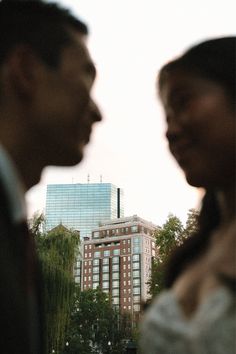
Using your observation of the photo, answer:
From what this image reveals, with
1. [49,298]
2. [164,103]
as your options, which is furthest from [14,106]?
[49,298]

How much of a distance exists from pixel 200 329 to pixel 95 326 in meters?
49.8

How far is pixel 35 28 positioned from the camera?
4.77 feet

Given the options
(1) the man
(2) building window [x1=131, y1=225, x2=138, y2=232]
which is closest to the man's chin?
(1) the man

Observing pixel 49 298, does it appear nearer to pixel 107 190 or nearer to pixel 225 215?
pixel 225 215

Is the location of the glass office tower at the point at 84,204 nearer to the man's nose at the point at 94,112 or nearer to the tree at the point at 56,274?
the tree at the point at 56,274

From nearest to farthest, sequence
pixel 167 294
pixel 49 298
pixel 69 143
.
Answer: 1. pixel 167 294
2. pixel 69 143
3. pixel 49 298

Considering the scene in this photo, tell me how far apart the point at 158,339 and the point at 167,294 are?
105 millimetres

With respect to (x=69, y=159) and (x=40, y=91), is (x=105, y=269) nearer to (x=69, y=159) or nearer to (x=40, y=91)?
(x=69, y=159)

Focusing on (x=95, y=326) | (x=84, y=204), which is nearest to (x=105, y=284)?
(x=95, y=326)

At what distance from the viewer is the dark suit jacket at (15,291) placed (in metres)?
1.09

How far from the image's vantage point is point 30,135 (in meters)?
1.44

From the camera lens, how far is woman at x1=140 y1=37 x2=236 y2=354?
93 cm

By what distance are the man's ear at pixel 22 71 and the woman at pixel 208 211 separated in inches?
16.2

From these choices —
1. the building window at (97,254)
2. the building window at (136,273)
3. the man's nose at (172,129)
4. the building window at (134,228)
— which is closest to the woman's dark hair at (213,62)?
the man's nose at (172,129)
